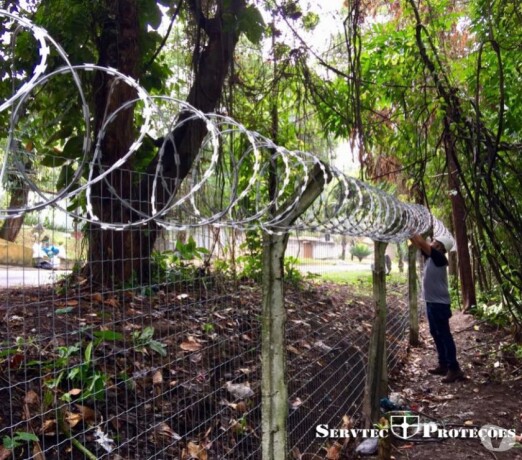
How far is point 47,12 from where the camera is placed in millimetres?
4035

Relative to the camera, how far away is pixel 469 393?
5.05m

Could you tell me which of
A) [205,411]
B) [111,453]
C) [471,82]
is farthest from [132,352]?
[471,82]

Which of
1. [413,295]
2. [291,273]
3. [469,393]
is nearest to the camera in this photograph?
[469,393]

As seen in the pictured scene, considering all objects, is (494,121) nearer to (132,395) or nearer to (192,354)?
(192,354)

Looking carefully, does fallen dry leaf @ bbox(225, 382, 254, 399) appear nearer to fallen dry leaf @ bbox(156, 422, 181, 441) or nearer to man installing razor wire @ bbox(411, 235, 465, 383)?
fallen dry leaf @ bbox(156, 422, 181, 441)

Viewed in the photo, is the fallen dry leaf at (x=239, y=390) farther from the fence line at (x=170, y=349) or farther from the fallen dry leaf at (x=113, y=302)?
the fallen dry leaf at (x=113, y=302)

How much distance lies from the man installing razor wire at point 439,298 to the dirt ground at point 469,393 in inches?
10.3

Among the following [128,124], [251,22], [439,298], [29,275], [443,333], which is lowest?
[443,333]

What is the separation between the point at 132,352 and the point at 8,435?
3.05 feet

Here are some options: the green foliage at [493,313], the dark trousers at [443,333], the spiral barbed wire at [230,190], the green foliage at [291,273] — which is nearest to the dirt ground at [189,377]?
the dark trousers at [443,333]

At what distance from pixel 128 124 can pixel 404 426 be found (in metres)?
3.14

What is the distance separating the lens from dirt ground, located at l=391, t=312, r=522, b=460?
3723mm

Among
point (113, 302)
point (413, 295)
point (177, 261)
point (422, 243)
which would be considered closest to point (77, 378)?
point (113, 302)

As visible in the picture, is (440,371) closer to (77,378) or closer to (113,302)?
(113,302)
